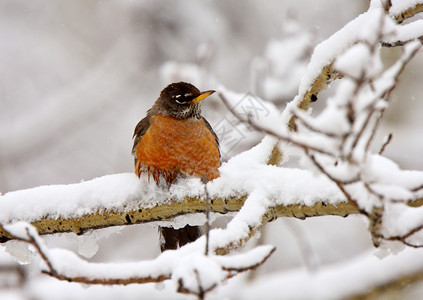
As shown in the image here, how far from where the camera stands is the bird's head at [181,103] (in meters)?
4.84

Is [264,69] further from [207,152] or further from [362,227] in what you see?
[362,227]

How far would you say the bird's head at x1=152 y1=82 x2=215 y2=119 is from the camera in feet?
15.9

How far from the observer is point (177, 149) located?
4.40 m

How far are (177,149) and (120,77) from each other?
726 centimetres

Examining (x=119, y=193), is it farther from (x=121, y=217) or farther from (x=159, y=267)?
(x=159, y=267)

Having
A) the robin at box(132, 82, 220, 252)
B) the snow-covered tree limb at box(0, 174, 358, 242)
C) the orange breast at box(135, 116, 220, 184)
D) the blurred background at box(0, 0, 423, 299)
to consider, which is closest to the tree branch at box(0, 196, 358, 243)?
the snow-covered tree limb at box(0, 174, 358, 242)

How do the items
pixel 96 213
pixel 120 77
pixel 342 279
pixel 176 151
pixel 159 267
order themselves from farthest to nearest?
1. pixel 120 77
2. pixel 342 279
3. pixel 176 151
4. pixel 96 213
5. pixel 159 267

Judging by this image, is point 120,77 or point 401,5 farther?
point 120,77

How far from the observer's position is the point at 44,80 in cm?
1310

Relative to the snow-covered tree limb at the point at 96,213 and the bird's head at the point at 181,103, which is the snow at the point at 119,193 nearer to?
the snow-covered tree limb at the point at 96,213

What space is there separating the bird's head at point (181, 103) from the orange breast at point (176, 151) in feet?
0.47

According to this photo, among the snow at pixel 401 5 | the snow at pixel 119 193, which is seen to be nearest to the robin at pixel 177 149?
the snow at pixel 119 193

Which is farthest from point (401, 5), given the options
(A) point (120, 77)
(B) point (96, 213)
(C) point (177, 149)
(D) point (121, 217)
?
(A) point (120, 77)

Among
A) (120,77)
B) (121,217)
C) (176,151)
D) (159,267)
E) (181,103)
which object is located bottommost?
(159,267)
